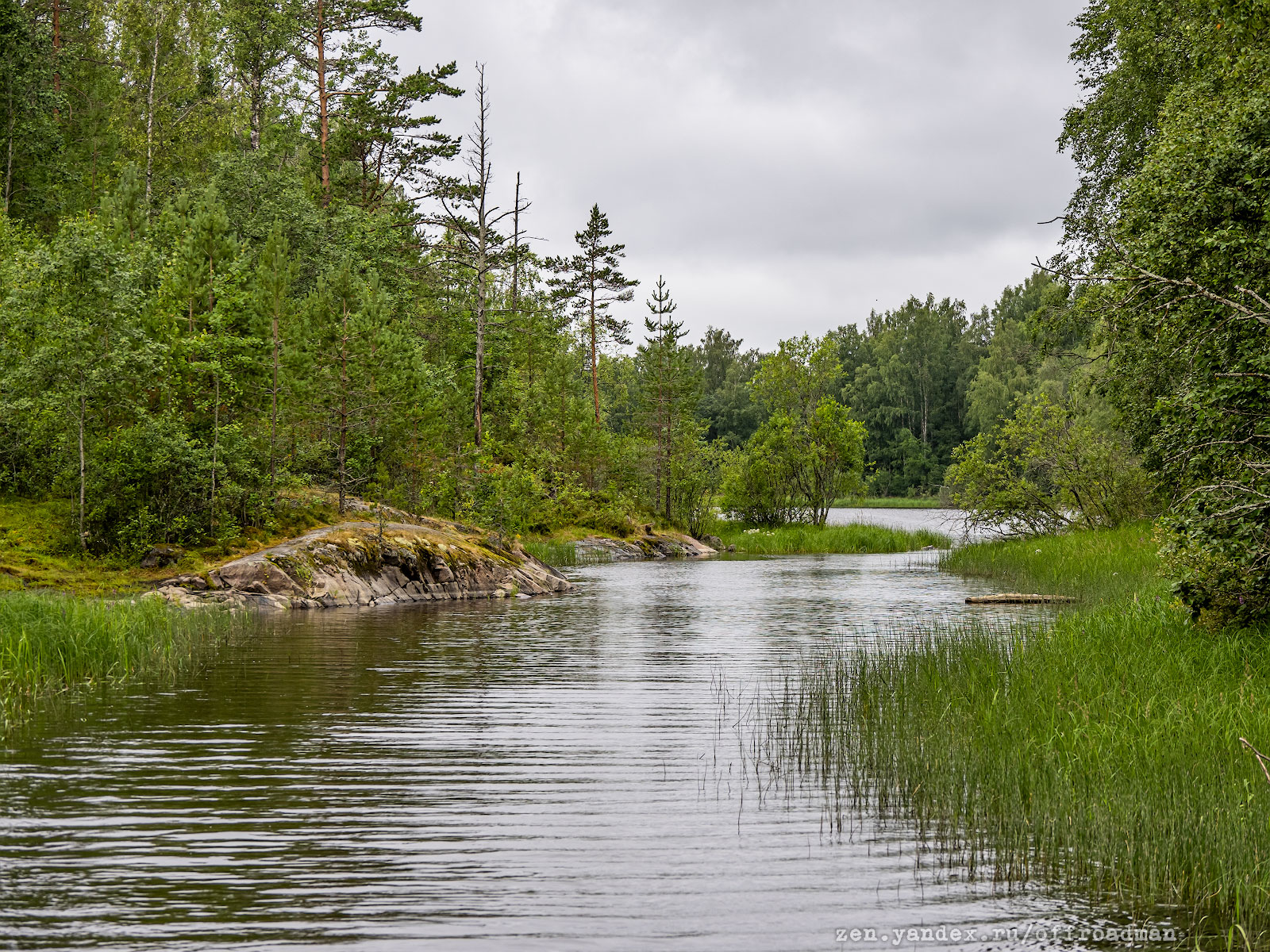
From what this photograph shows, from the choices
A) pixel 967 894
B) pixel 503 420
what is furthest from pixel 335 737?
pixel 503 420

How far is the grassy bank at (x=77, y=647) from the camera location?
10219 millimetres

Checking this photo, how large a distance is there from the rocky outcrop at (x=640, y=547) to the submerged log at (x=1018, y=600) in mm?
21838

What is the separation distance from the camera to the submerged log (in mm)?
19188

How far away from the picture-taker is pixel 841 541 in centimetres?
4697

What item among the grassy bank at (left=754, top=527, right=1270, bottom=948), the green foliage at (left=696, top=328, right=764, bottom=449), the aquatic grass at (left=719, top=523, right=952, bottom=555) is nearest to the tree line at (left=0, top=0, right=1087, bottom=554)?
the aquatic grass at (left=719, top=523, right=952, bottom=555)

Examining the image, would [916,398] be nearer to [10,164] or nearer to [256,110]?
[256,110]

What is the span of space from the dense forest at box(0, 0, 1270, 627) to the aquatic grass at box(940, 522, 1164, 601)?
165 cm

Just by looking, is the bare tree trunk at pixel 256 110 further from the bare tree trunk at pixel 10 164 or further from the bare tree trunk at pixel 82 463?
the bare tree trunk at pixel 82 463

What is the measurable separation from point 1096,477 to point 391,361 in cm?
2312

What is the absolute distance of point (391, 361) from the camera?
28.3 meters

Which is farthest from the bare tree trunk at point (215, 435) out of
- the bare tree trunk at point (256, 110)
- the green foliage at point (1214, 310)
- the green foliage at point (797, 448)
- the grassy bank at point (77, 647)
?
the green foliage at point (797, 448)

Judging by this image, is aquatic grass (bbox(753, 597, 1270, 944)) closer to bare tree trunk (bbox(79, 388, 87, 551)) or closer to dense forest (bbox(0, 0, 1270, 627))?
dense forest (bbox(0, 0, 1270, 627))

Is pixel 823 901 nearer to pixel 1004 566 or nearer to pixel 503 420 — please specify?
pixel 1004 566

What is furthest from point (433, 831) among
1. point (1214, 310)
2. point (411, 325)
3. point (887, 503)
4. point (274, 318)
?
point (887, 503)
